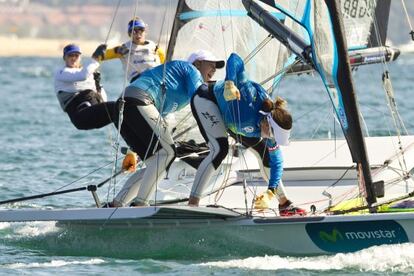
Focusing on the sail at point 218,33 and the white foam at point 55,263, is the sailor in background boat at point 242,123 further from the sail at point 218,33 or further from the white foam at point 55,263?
the sail at point 218,33

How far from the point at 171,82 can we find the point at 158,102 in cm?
19

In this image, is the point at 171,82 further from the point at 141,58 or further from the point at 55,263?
the point at 141,58

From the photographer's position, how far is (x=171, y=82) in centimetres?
980

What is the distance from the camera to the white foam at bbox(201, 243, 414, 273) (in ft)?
28.8

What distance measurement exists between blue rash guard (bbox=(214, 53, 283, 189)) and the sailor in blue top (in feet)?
1.13

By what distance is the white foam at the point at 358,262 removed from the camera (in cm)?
878

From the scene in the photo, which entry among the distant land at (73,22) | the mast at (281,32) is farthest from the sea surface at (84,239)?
the distant land at (73,22)

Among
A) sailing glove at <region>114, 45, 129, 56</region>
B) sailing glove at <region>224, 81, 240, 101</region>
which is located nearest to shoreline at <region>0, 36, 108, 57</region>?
sailing glove at <region>114, 45, 129, 56</region>

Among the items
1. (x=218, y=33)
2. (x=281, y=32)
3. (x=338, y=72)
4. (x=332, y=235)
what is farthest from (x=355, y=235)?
(x=218, y=33)

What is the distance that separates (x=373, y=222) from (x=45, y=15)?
110 metres

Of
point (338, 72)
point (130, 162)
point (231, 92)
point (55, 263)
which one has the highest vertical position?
point (338, 72)

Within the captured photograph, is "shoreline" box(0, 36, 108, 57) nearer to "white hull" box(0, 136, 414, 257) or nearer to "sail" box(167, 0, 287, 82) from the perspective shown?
"sail" box(167, 0, 287, 82)

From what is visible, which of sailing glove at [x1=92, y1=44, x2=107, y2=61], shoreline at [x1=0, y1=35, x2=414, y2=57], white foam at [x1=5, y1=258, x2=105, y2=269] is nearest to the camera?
white foam at [x1=5, y1=258, x2=105, y2=269]

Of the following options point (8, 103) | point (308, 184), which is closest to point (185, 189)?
point (308, 184)
